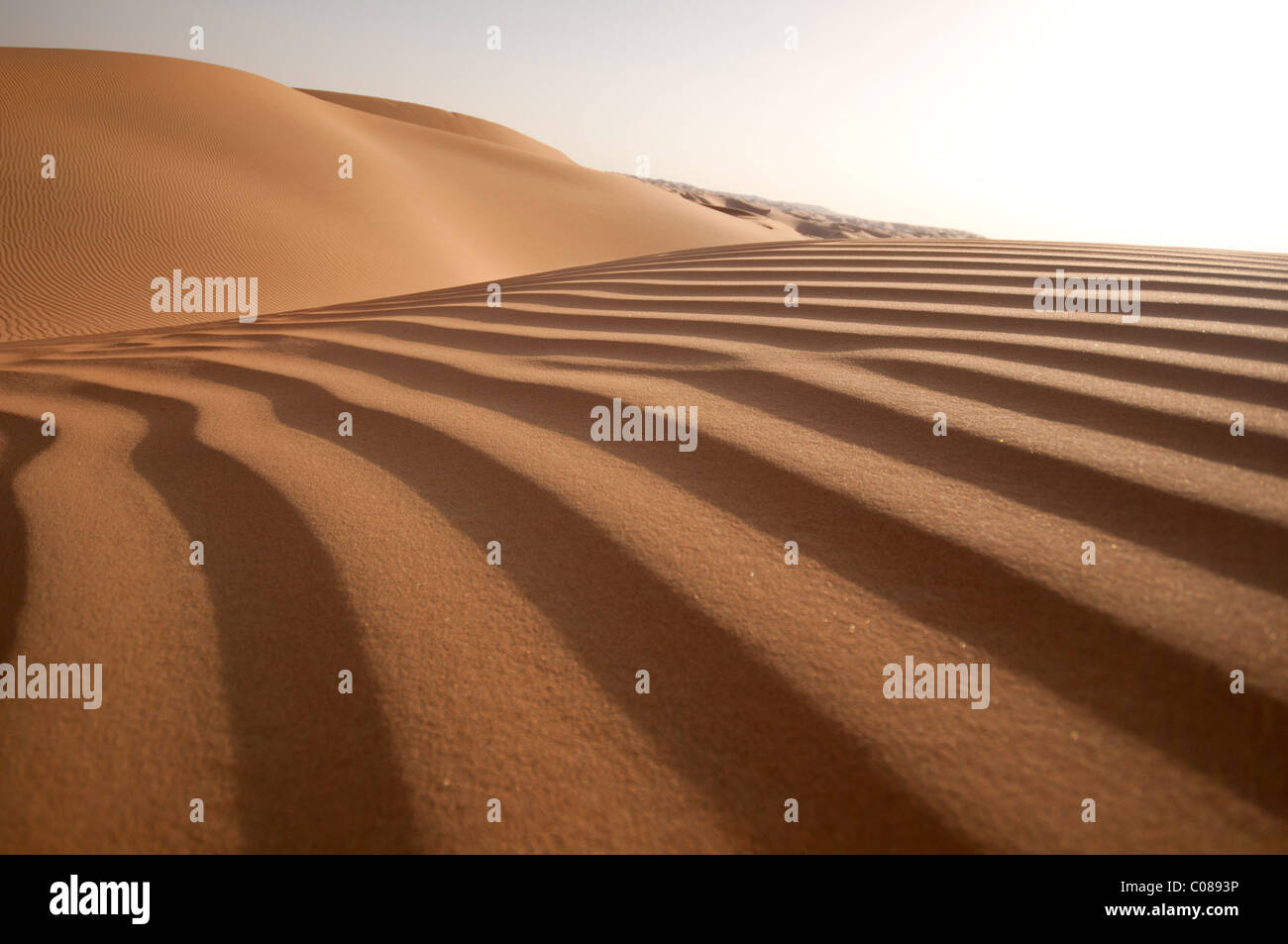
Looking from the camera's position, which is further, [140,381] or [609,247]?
[609,247]

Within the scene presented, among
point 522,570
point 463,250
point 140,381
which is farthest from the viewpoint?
point 463,250

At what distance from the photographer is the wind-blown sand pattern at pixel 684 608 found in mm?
720

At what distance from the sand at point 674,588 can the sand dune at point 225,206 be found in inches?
292

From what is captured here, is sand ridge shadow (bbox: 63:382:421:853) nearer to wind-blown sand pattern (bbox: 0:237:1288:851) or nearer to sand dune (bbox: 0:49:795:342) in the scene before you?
wind-blown sand pattern (bbox: 0:237:1288:851)

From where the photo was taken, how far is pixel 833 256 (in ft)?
11.2

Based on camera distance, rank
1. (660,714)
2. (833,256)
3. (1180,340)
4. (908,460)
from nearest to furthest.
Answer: (660,714) < (908,460) < (1180,340) < (833,256)

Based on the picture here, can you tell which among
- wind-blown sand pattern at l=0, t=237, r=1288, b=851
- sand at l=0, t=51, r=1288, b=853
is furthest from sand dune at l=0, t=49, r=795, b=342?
wind-blown sand pattern at l=0, t=237, r=1288, b=851

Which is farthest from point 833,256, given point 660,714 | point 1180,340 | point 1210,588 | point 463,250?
point 463,250

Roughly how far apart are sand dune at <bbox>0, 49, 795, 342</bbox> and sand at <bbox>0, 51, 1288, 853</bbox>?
7.42 meters

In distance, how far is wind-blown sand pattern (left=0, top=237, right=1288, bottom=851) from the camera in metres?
0.72

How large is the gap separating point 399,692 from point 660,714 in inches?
12.8

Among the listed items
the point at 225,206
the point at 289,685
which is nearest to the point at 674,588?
the point at 289,685
